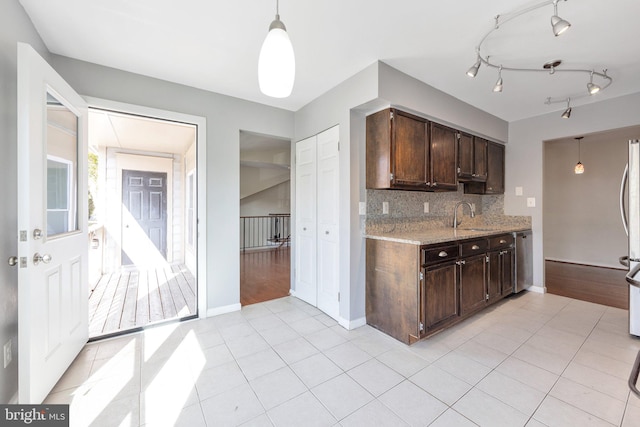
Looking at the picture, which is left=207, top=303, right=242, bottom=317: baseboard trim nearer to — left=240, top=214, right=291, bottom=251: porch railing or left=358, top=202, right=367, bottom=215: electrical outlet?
left=358, top=202, right=367, bottom=215: electrical outlet

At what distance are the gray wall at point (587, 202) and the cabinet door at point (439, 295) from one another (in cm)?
395

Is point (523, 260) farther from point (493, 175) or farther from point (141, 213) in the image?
point (141, 213)

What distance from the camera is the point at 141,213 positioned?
5.27 m

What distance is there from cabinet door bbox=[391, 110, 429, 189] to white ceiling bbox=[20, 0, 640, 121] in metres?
0.49

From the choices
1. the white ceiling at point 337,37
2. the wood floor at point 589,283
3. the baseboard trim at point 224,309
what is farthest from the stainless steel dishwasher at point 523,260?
the baseboard trim at point 224,309

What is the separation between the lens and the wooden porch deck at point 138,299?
2.75m

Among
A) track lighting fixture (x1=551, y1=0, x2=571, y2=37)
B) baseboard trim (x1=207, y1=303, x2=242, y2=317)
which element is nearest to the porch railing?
baseboard trim (x1=207, y1=303, x2=242, y2=317)

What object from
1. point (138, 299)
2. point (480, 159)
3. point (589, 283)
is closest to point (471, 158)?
point (480, 159)

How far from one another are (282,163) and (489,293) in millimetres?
4884

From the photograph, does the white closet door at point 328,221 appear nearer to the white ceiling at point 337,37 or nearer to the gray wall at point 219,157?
the white ceiling at point 337,37

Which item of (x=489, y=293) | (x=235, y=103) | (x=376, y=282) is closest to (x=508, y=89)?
(x=489, y=293)

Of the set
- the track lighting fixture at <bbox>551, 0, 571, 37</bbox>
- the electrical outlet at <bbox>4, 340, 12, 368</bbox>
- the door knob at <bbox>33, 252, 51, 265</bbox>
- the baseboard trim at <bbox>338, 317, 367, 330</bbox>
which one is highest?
the track lighting fixture at <bbox>551, 0, 571, 37</bbox>

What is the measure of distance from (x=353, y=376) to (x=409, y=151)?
83.1 inches

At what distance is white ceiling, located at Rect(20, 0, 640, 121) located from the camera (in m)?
1.74
